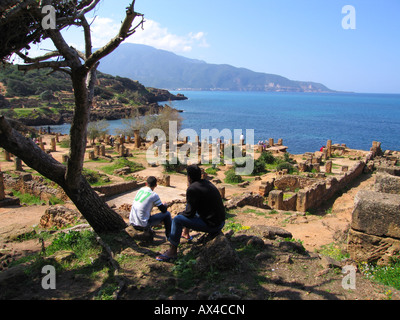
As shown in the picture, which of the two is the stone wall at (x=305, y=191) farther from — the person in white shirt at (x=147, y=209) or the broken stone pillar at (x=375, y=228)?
the person in white shirt at (x=147, y=209)

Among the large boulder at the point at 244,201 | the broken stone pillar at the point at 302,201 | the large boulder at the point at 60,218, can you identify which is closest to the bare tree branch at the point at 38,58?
the large boulder at the point at 60,218

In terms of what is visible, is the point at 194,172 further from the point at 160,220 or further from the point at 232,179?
the point at 232,179

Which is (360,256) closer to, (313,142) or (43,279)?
(43,279)

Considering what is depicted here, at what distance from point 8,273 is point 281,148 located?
30458 mm

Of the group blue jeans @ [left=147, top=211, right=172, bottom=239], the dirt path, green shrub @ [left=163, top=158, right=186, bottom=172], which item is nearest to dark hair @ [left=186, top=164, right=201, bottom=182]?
blue jeans @ [left=147, top=211, right=172, bottom=239]

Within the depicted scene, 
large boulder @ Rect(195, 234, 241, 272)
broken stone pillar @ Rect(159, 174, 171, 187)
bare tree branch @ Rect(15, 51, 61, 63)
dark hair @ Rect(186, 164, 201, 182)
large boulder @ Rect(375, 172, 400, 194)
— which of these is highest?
bare tree branch @ Rect(15, 51, 61, 63)

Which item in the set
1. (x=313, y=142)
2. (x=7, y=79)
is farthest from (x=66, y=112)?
(x=313, y=142)

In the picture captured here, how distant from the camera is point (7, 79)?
74.6 m

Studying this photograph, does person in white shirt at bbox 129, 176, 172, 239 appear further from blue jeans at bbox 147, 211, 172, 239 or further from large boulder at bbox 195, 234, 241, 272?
large boulder at bbox 195, 234, 241, 272

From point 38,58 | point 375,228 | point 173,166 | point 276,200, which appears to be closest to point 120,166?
point 173,166

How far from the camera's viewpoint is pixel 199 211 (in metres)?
5.23

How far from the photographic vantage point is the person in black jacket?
5.12 m

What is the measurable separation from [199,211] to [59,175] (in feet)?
9.02

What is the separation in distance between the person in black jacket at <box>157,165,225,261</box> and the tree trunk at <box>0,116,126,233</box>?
1774mm
